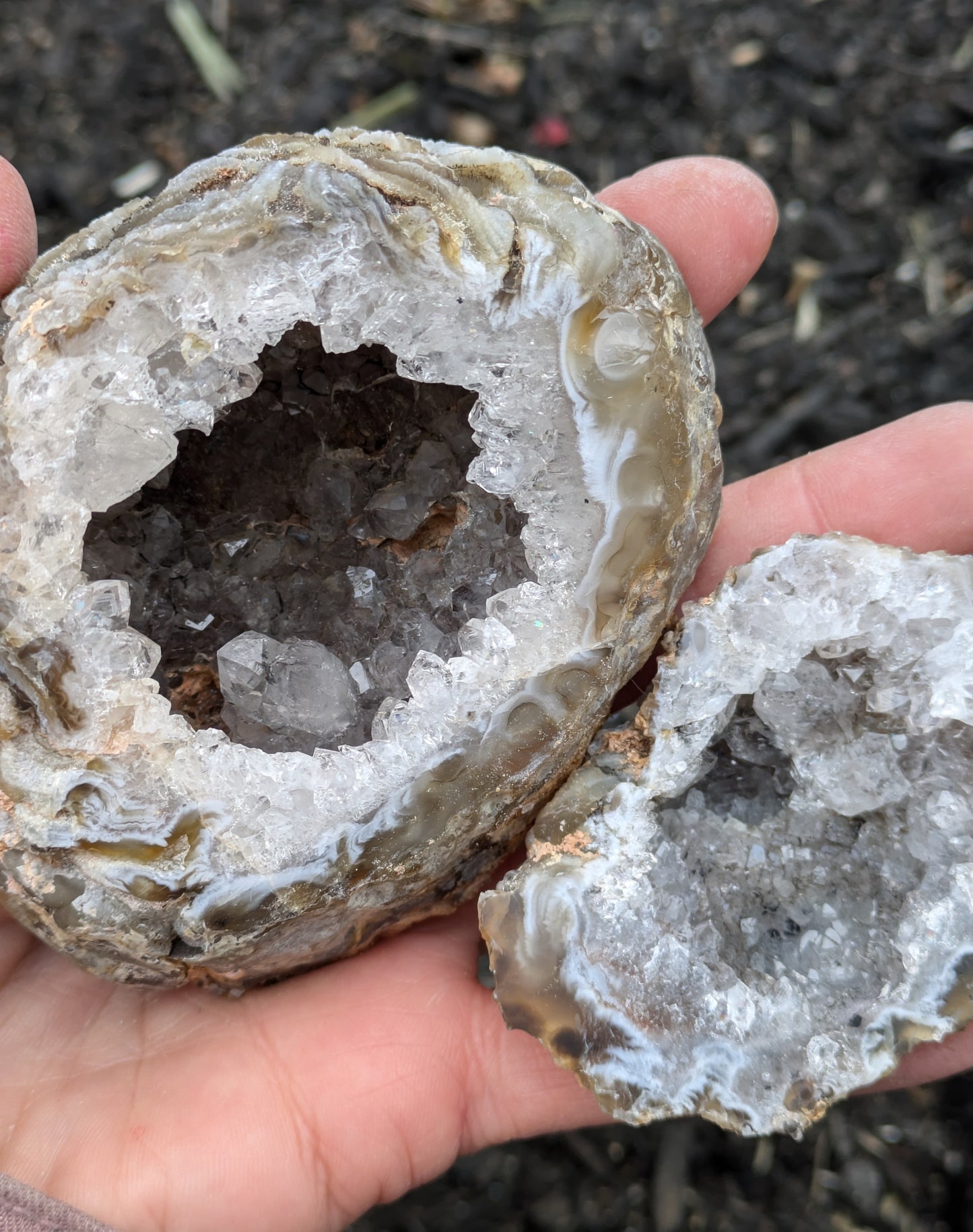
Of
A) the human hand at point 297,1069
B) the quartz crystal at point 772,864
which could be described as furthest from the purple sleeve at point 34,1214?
the quartz crystal at point 772,864

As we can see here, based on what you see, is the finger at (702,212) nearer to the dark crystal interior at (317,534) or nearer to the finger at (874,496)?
the finger at (874,496)

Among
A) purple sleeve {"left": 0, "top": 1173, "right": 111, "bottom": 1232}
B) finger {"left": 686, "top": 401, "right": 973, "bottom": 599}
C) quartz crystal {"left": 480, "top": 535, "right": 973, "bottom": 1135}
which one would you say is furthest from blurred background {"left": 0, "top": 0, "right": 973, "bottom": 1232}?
purple sleeve {"left": 0, "top": 1173, "right": 111, "bottom": 1232}

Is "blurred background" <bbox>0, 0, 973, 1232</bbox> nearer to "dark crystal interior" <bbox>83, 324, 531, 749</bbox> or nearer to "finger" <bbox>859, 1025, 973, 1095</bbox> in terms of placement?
"dark crystal interior" <bbox>83, 324, 531, 749</bbox>

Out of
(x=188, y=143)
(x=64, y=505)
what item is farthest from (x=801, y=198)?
(x=64, y=505)

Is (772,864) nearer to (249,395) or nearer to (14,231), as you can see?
(249,395)

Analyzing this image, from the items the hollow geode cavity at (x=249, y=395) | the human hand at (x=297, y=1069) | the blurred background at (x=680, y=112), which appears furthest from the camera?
the blurred background at (x=680, y=112)

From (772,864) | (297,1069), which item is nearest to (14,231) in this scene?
(297,1069)
